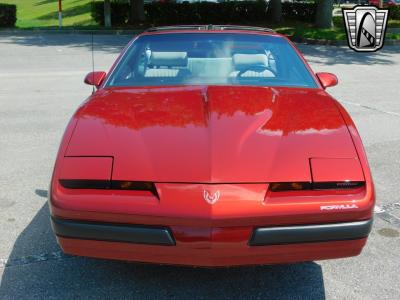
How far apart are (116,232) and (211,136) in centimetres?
71

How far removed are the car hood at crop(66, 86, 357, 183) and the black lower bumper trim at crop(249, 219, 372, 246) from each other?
0.24 m

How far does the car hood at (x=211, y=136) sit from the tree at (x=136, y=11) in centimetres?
2241

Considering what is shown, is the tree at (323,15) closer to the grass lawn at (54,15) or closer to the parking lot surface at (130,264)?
the parking lot surface at (130,264)

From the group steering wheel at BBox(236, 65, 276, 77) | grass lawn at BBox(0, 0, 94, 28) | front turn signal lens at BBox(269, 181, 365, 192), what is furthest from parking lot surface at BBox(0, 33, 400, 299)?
grass lawn at BBox(0, 0, 94, 28)

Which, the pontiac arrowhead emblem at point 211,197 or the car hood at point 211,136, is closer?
the pontiac arrowhead emblem at point 211,197

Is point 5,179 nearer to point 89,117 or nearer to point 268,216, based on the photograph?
point 89,117

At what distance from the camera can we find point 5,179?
483 centimetres

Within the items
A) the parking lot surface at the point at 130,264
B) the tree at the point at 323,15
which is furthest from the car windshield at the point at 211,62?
the tree at the point at 323,15

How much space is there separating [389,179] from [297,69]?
1718mm

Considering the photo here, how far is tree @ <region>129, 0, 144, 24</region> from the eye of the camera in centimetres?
2470

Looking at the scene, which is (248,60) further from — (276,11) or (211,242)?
(276,11)

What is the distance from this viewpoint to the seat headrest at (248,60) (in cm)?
398

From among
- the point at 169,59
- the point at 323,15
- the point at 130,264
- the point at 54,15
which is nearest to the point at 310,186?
the point at 130,264

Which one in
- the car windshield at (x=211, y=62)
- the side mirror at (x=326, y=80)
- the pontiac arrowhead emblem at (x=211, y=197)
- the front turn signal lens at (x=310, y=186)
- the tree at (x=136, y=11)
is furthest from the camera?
the tree at (x=136, y=11)
